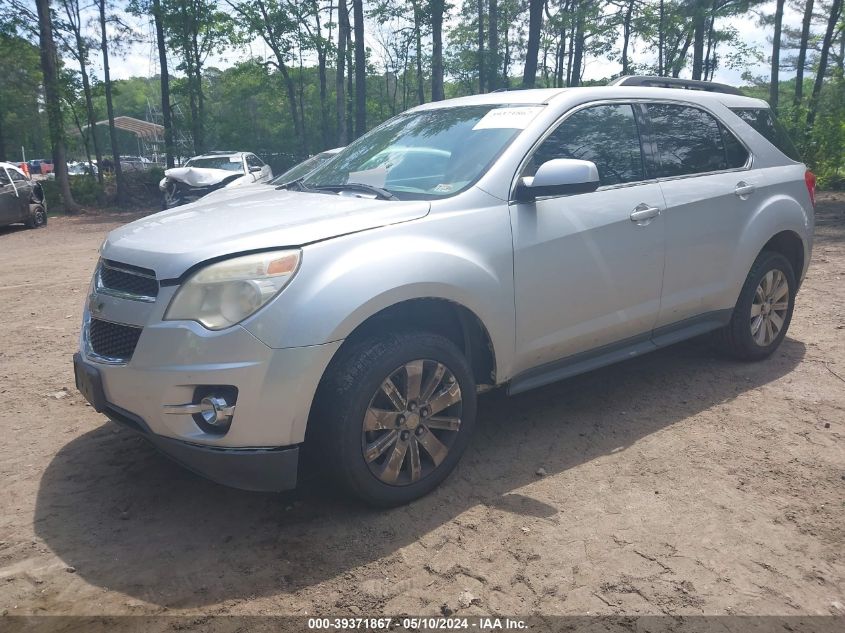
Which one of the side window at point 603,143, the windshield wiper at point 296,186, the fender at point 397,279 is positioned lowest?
the fender at point 397,279

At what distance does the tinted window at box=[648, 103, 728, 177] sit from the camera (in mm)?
4242

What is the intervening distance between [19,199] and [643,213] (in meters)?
15.7

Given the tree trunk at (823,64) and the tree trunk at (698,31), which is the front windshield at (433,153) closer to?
the tree trunk at (823,64)

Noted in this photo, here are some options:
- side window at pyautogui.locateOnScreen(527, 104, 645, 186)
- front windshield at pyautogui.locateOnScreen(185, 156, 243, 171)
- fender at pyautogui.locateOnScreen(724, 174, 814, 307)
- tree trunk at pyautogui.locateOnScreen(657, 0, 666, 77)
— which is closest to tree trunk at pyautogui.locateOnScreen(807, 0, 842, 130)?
tree trunk at pyautogui.locateOnScreen(657, 0, 666, 77)

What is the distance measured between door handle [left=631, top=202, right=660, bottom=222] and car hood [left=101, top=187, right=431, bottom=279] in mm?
1353

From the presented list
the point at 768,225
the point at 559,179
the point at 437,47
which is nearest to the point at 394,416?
the point at 559,179

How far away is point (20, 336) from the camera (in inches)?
237

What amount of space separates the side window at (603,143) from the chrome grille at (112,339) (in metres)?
2.11

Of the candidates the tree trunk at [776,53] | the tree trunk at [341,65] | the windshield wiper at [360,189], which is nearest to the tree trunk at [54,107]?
the tree trunk at [341,65]

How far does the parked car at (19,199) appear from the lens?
14992 mm

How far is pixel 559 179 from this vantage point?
3.29 meters

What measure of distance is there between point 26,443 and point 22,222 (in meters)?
14.6

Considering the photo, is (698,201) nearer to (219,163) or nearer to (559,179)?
(559,179)

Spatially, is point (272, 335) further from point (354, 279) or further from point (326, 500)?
point (326, 500)
